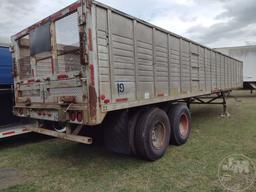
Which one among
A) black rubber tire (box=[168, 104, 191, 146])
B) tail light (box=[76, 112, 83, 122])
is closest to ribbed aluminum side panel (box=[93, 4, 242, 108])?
black rubber tire (box=[168, 104, 191, 146])

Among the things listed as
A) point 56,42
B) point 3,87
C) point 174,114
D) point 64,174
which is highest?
point 56,42

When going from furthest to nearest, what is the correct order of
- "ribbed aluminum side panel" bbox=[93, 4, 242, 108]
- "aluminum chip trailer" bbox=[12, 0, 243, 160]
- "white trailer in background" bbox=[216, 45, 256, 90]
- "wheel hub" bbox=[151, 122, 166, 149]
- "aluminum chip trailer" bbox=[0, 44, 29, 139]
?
"white trailer in background" bbox=[216, 45, 256, 90]
"aluminum chip trailer" bbox=[0, 44, 29, 139]
"wheel hub" bbox=[151, 122, 166, 149]
"ribbed aluminum side panel" bbox=[93, 4, 242, 108]
"aluminum chip trailer" bbox=[12, 0, 243, 160]

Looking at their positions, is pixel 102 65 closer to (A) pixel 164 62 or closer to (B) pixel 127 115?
(B) pixel 127 115

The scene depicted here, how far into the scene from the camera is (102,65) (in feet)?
10.2

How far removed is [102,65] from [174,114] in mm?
2496

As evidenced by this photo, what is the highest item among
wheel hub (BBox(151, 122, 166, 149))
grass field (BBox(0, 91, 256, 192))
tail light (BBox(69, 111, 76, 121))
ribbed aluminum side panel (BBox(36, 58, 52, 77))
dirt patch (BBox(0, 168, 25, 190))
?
ribbed aluminum side panel (BBox(36, 58, 52, 77))

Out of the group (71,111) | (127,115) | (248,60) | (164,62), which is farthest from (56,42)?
(248,60)

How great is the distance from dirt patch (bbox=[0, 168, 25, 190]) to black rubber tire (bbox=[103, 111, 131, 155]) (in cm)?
159

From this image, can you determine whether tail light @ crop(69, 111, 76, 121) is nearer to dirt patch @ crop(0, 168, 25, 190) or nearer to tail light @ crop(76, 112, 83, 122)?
tail light @ crop(76, 112, 83, 122)

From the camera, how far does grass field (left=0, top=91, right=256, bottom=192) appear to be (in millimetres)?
3223

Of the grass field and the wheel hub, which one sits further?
the wheel hub

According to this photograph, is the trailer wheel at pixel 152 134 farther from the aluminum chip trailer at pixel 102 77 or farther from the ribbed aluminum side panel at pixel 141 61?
the ribbed aluminum side panel at pixel 141 61

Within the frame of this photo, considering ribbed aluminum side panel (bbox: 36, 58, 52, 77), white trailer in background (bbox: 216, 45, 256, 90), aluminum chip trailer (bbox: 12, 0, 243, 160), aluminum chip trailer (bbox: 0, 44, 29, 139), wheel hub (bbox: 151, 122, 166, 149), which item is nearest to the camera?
aluminum chip trailer (bbox: 12, 0, 243, 160)

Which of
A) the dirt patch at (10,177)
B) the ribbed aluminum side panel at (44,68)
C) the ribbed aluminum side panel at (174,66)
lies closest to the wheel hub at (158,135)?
the ribbed aluminum side panel at (174,66)
